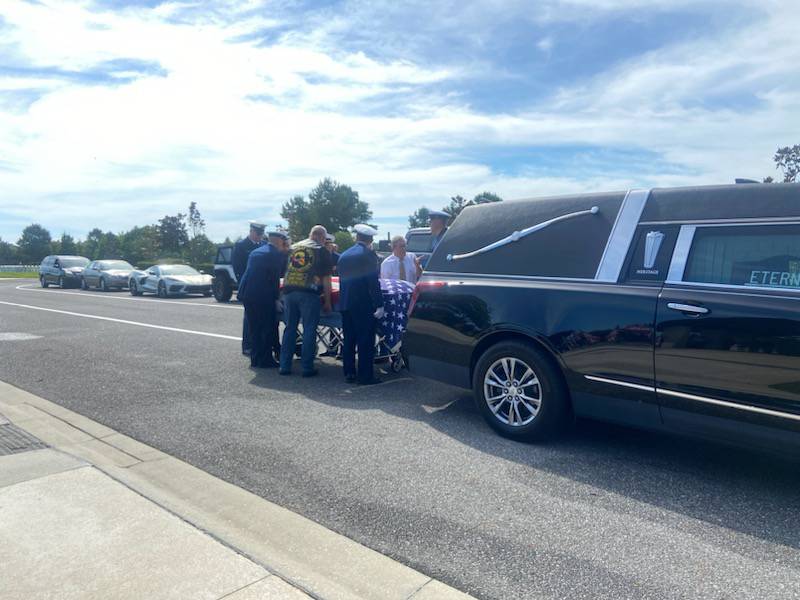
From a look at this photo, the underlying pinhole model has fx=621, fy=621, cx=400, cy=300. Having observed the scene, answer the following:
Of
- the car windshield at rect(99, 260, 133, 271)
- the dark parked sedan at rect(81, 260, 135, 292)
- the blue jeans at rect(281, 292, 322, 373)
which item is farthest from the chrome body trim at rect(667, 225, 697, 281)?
the car windshield at rect(99, 260, 133, 271)

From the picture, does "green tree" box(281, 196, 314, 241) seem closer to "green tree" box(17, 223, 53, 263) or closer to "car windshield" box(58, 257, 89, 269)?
"green tree" box(17, 223, 53, 263)

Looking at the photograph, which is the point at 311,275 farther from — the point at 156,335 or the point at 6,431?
Result: the point at 156,335

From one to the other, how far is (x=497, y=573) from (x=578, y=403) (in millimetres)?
1806

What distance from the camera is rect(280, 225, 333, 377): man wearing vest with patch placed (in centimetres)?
714

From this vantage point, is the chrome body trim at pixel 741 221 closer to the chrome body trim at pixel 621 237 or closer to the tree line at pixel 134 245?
the chrome body trim at pixel 621 237

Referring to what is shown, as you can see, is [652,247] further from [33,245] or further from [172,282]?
[33,245]

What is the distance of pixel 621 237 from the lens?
4.43 meters

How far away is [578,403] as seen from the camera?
4.46 m

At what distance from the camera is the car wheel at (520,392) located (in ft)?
14.9

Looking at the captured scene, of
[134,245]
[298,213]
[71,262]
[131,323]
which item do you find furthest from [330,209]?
[131,323]

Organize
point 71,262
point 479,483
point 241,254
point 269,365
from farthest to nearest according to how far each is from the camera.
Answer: point 71,262 < point 241,254 < point 269,365 < point 479,483

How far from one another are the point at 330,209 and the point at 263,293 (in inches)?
3358

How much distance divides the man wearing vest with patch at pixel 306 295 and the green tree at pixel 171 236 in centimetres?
5637

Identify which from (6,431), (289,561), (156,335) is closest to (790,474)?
(289,561)
